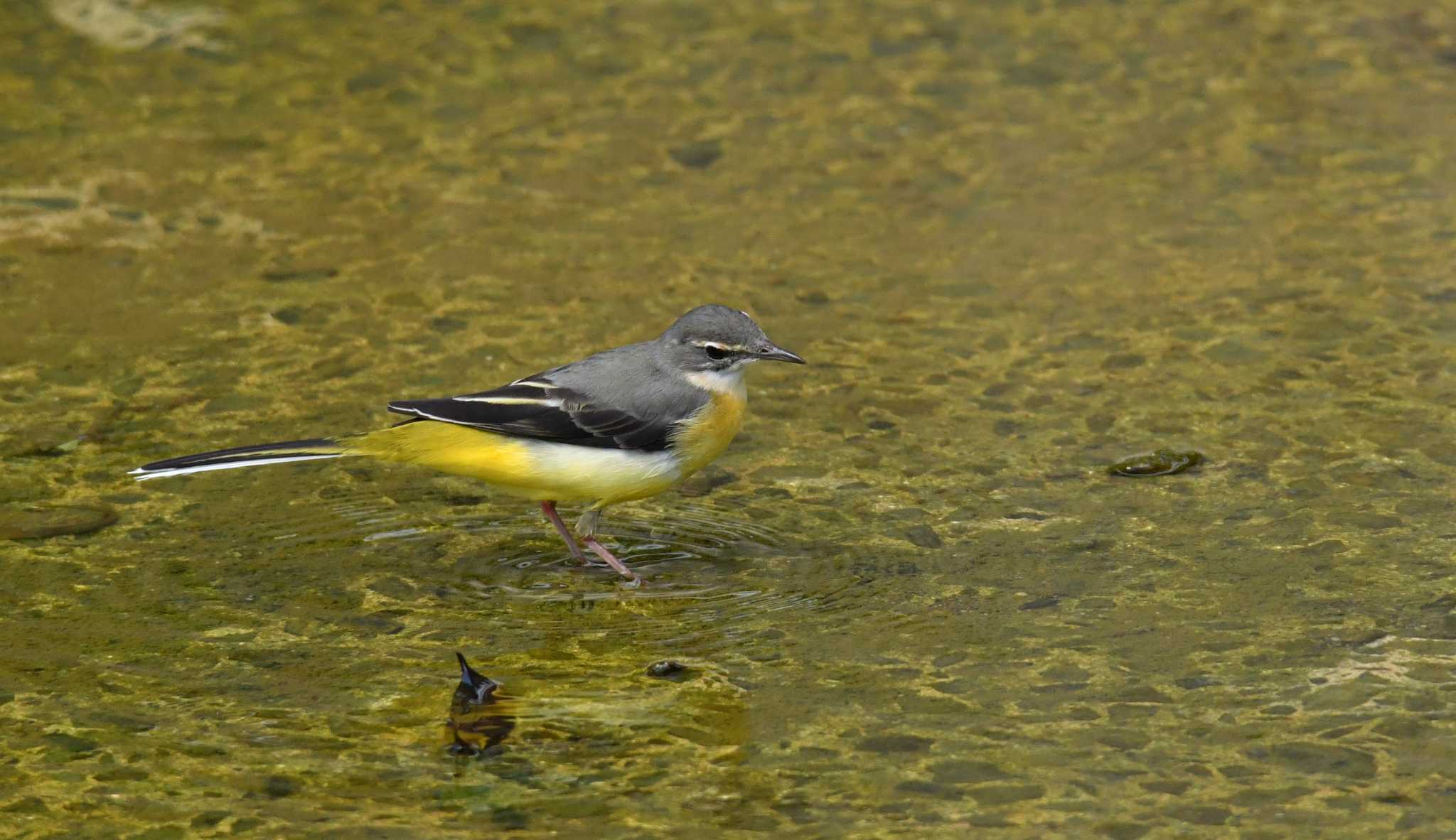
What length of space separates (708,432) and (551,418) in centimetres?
60

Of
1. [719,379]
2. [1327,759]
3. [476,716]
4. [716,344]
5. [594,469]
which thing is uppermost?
[716,344]

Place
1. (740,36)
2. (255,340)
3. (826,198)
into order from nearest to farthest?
(255,340) < (826,198) < (740,36)

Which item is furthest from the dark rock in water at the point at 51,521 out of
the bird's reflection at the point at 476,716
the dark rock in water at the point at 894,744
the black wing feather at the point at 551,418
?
the dark rock in water at the point at 894,744

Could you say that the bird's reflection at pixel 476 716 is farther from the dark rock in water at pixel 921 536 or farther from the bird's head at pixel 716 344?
the dark rock in water at pixel 921 536

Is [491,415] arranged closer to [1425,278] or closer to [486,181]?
[486,181]

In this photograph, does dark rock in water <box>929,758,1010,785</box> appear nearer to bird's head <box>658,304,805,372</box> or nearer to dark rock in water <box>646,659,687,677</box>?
dark rock in water <box>646,659,687,677</box>

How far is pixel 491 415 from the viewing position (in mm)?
7086

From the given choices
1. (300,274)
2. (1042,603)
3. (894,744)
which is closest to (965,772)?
(894,744)

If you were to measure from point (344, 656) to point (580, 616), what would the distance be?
0.90 meters

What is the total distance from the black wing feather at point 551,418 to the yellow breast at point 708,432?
0.07 m

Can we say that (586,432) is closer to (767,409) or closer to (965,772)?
(767,409)

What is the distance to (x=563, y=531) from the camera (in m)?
7.45

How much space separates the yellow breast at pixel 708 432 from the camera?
23.5 ft

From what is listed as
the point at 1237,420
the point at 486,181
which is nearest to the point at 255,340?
the point at 486,181
